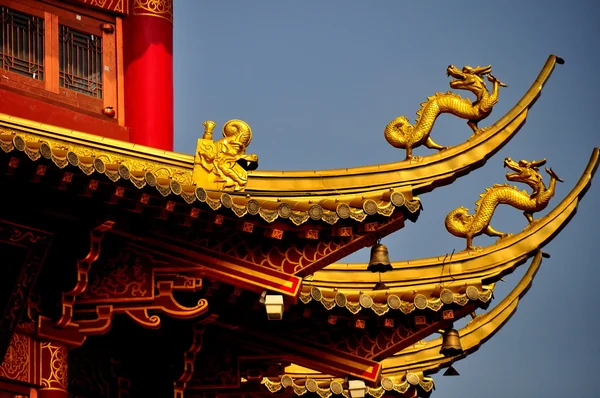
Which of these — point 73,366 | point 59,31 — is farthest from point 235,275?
point 59,31

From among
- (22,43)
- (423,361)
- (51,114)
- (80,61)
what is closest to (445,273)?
(423,361)

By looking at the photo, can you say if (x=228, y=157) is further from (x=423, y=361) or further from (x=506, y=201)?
(x=423, y=361)

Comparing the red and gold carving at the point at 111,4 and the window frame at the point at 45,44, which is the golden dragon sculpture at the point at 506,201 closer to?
the red and gold carving at the point at 111,4

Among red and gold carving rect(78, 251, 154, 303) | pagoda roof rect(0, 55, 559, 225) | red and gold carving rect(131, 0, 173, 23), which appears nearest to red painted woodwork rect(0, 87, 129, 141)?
pagoda roof rect(0, 55, 559, 225)

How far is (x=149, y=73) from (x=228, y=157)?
8.83ft

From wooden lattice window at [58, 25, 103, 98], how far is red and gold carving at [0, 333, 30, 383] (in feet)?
10.3

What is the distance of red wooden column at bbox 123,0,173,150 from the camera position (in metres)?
18.6

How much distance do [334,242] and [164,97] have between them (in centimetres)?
337

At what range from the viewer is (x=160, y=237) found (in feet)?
51.2

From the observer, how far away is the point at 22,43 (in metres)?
17.6

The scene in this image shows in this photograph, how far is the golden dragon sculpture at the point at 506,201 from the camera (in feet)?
63.4

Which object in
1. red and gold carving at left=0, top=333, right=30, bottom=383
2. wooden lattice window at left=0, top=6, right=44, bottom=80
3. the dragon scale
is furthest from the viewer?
the dragon scale

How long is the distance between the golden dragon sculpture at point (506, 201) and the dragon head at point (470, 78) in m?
1.16

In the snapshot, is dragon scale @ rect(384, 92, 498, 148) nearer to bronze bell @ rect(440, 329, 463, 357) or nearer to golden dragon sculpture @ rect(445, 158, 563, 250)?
golden dragon sculpture @ rect(445, 158, 563, 250)
